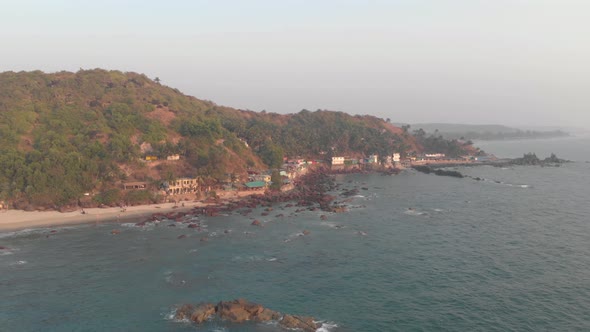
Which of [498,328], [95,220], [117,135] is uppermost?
[117,135]

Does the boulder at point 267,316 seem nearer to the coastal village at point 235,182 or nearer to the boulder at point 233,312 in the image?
the boulder at point 233,312

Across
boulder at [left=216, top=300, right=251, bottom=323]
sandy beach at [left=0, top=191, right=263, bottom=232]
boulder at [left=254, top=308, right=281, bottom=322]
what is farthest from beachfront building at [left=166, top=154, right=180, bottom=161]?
boulder at [left=254, top=308, right=281, bottom=322]

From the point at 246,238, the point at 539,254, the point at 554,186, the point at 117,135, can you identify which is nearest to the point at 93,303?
the point at 246,238

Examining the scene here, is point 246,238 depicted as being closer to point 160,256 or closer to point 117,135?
point 160,256

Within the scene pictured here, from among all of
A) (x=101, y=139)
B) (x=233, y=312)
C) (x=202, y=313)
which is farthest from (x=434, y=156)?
(x=202, y=313)

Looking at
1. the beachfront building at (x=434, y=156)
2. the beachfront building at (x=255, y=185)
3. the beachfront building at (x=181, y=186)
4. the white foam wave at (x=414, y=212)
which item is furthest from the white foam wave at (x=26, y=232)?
the beachfront building at (x=434, y=156)
